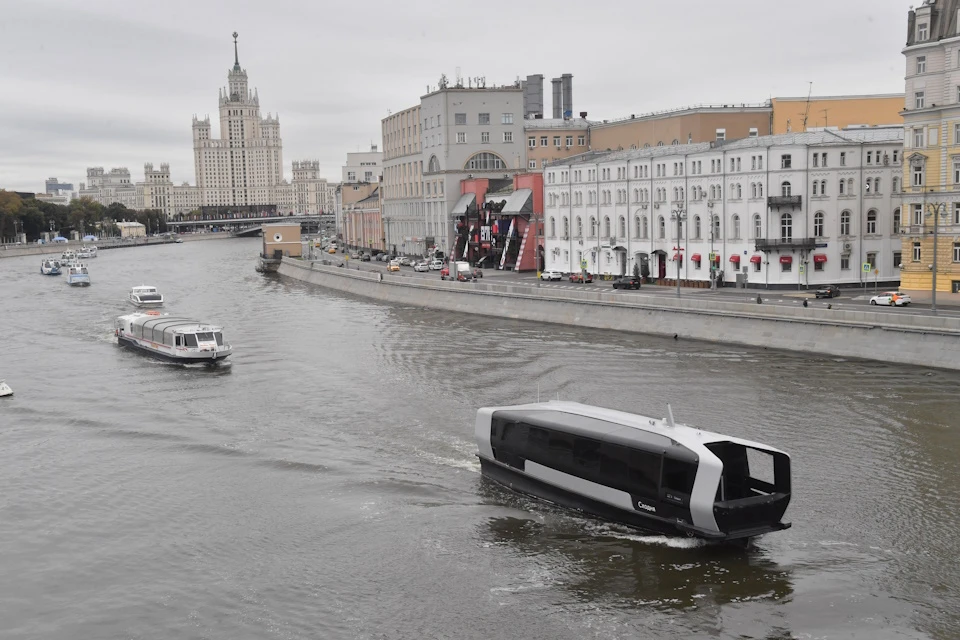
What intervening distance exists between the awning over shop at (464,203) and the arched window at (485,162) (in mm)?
4254

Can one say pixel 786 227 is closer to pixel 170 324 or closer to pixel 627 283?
pixel 627 283

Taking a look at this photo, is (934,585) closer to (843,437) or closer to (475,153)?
(843,437)

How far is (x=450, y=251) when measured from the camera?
105 metres

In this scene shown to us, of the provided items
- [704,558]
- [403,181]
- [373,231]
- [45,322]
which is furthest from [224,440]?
[373,231]

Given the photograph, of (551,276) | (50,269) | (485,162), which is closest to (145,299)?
(551,276)

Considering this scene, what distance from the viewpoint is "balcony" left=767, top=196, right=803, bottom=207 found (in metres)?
60.5

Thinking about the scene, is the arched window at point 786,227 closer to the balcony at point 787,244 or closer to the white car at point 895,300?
the balcony at point 787,244

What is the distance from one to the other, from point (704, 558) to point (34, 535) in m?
16.4

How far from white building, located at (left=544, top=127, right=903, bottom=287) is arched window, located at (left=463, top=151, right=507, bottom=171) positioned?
37381 mm

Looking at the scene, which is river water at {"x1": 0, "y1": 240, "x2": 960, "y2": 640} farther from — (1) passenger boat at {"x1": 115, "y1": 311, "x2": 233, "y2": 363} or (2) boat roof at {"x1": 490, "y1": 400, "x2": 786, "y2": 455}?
(2) boat roof at {"x1": 490, "y1": 400, "x2": 786, "y2": 455}

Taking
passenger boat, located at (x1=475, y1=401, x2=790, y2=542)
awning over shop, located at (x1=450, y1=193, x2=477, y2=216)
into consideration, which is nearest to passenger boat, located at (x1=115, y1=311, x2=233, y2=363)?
passenger boat, located at (x1=475, y1=401, x2=790, y2=542)

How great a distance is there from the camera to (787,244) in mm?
60750

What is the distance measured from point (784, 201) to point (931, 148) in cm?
990

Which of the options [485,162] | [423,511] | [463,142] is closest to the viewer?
[423,511]
